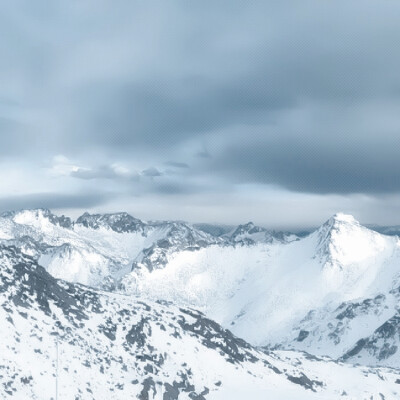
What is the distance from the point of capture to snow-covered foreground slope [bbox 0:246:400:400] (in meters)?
136

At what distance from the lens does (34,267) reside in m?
169

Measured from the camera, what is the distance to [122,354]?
154 metres

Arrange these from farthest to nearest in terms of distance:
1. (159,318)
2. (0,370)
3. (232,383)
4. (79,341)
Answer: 1. (159,318)
2. (232,383)
3. (79,341)
4. (0,370)

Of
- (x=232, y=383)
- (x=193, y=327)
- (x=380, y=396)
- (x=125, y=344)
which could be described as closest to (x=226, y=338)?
(x=193, y=327)

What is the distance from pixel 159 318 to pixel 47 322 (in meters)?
34.1

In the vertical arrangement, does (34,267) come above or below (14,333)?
above

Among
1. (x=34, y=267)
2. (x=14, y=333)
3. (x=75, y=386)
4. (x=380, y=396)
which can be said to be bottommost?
(x=380, y=396)

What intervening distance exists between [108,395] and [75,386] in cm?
753

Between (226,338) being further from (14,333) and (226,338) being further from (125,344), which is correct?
(14,333)

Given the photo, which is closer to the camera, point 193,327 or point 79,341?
point 79,341

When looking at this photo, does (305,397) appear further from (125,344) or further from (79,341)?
(79,341)

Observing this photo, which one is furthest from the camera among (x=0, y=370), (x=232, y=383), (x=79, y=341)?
(x=232, y=383)

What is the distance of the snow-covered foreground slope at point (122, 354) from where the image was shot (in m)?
136

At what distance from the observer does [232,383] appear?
6280 inches
